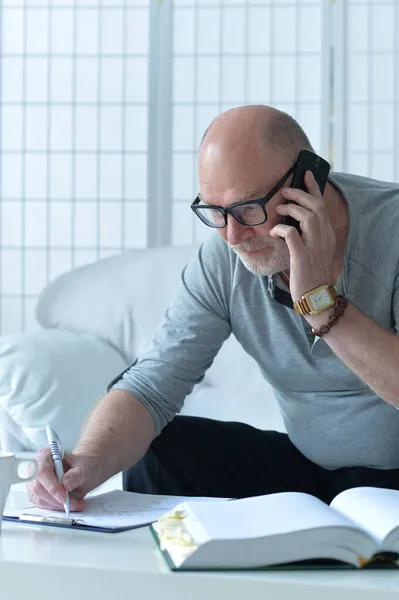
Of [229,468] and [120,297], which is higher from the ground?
[120,297]

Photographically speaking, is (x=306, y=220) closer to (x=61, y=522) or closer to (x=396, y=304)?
(x=396, y=304)

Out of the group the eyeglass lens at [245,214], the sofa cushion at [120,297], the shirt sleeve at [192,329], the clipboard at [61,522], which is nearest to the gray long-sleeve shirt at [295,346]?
the shirt sleeve at [192,329]

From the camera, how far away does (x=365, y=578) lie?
3.03 ft

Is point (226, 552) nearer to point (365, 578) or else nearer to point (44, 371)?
point (365, 578)

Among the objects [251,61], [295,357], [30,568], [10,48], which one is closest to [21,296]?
[10,48]

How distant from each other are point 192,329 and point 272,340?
16 centimetres

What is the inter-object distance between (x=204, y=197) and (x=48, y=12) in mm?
2497

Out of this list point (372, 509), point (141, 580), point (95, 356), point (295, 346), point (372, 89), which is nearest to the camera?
point (141, 580)

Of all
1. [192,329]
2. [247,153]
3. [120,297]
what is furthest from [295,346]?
[120,297]

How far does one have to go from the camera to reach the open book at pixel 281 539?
0.93 m

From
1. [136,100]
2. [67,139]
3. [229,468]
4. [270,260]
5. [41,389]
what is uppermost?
[136,100]

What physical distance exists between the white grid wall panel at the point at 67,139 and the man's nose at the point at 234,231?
218 cm

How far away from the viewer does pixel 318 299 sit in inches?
58.1

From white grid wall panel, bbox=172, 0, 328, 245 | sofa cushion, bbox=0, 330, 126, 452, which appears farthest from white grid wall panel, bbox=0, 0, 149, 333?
sofa cushion, bbox=0, 330, 126, 452
